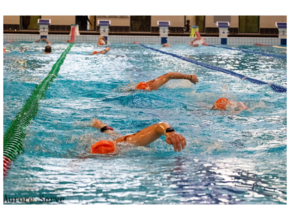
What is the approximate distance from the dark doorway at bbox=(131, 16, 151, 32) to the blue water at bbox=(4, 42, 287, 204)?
14.0 metres

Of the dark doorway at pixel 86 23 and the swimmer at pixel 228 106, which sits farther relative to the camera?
the dark doorway at pixel 86 23

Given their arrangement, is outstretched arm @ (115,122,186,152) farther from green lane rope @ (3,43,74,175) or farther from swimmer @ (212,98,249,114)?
swimmer @ (212,98,249,114)

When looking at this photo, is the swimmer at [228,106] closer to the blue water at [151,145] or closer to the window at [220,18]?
the blue water at [151,145]

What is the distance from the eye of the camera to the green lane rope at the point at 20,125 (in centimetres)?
307

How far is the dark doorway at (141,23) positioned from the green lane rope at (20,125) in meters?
15.4

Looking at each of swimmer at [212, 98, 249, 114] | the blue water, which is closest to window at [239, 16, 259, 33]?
the blue water

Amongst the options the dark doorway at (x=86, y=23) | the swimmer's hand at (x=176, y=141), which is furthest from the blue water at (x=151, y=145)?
the dark doorway at (x=86, y=23)

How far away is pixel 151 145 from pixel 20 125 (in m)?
1.52

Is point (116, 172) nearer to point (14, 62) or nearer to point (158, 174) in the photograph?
point (158, 174)

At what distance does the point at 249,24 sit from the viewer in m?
21.2

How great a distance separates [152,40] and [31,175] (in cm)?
1449

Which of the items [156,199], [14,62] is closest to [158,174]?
[156,199]

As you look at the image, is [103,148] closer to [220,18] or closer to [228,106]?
[228,106]

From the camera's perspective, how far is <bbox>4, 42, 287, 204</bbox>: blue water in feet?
7.64
